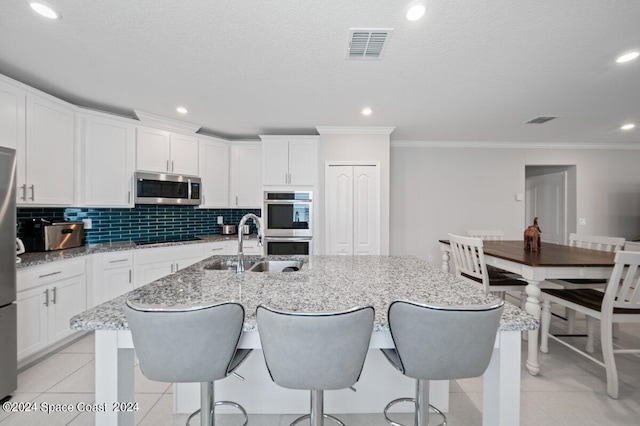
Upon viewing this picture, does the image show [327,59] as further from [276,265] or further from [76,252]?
[76,252]

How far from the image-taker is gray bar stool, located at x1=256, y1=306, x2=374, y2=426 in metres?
0.92

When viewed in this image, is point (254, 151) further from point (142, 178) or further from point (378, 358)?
point (378, 358)

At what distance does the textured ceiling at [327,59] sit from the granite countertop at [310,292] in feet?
5.16

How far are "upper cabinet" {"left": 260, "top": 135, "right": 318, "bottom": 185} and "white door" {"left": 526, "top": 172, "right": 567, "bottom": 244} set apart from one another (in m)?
4.63

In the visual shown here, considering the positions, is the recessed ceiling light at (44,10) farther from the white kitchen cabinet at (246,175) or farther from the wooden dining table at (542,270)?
the wooden dining table at (542,270)

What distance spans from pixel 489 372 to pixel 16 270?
306 cm

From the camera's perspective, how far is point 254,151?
14.1 feet

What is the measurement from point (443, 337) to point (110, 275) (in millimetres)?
3299

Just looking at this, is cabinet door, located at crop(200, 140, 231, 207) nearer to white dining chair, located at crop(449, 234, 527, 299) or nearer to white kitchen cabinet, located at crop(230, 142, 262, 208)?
white kitchen cabinet, located at crop(230, 142, 262, 208)

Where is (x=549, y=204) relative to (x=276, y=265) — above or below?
above

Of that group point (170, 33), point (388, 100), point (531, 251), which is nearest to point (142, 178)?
point (170, 33)

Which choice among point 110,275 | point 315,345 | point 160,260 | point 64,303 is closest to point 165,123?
point 160,260

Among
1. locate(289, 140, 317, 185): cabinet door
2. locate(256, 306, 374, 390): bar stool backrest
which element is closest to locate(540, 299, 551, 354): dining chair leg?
locate(256, 306, 374, 390): bar stool backrest

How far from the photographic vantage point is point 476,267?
8.51 ft
